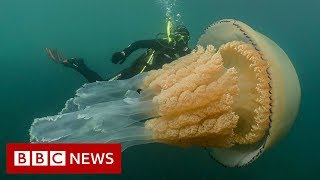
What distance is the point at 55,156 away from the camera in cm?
394

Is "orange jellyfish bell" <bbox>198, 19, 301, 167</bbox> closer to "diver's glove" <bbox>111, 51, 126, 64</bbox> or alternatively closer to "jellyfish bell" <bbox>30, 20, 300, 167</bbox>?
"jellyfish bell" <bbox>30, 20, 300, 167</bbox>

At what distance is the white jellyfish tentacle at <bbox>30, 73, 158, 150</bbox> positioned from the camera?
319 centimetres

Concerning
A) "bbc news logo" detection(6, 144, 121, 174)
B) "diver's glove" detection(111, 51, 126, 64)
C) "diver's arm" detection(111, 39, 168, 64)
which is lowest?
"bbc news logo" detection(6, 144, 121, 174)

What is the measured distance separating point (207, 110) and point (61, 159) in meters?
1.80

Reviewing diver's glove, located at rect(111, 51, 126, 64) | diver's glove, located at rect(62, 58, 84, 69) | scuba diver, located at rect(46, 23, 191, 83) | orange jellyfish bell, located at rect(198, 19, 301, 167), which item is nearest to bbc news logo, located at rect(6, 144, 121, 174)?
orange jellyfish bell, located at rect(198, 19, 301, 167)

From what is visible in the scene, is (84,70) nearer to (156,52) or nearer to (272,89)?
(156,52)

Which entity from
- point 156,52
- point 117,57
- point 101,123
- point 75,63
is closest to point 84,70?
point 75,63

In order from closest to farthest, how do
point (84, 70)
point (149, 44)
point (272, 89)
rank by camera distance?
1. point (272, 89)
2. point (149, 44)
3. point (84, 70)

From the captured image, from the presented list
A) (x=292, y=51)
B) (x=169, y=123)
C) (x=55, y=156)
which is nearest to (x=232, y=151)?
(x=169, y=123)

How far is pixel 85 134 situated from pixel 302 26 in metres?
30.4

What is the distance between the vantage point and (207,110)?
3.23 meters

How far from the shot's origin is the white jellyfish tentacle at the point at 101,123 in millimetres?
3186

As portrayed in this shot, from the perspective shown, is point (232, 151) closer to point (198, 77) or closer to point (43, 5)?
point (198, 77)

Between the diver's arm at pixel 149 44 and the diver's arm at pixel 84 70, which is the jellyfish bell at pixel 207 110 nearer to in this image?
the diver's arm at pixel 149 44
